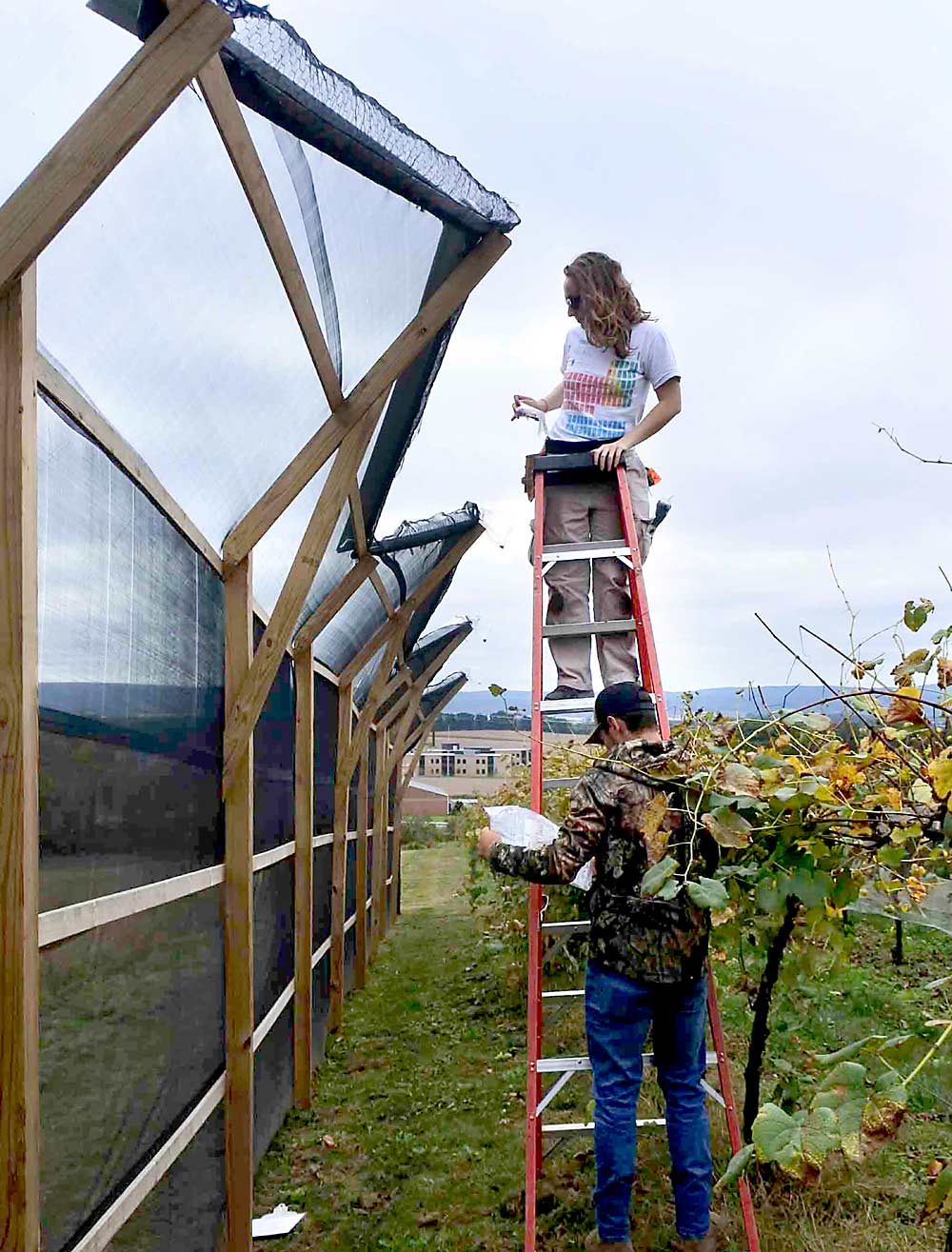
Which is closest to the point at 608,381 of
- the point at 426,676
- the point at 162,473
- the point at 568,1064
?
the point at 162,473

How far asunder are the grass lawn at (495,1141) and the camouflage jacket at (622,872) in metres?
0.43

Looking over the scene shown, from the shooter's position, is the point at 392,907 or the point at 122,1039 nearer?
the point at 122,1039

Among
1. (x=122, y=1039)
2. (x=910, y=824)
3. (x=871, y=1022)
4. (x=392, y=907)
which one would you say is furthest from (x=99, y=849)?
(x=392, y=907)

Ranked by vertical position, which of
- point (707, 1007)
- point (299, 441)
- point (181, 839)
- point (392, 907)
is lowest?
point (392, 907)

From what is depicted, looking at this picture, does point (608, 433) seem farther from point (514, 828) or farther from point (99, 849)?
point (99, 849)

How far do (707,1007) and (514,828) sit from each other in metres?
0.94

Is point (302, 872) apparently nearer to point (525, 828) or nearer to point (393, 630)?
point (525, 828)

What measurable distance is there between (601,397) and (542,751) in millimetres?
1337

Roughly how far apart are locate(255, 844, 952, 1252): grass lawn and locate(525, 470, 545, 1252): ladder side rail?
0.39 metres

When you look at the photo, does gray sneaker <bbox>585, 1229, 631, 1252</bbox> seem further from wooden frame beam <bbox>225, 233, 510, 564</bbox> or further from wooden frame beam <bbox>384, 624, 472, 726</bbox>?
wooden frame beam <bbox>384, 624, 472, 726</bbox>

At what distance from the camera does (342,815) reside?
7.56 meters

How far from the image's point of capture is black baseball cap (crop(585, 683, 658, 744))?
129 inches

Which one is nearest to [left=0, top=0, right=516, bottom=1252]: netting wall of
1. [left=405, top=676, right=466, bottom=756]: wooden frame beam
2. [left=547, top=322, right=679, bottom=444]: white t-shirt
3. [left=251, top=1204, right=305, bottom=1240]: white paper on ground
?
[left=251, top=1204, right=305, bottom=1240]: white paper on ground

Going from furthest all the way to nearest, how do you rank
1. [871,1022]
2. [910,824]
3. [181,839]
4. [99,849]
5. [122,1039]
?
[871,1022]
[181,839]
[122,1039]
[99,849]
[910,824]
